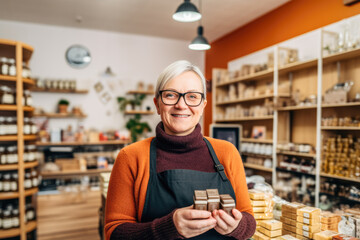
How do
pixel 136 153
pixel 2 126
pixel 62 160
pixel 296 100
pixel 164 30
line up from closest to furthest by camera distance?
pixel 136 153 → pixel 2 126 → pixel 296 100 → pixel 62 160 → pixel 164 30

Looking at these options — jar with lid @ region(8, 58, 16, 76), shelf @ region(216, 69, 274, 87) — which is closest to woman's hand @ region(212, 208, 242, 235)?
jar with lid @ region(8, 58, 16, 76)

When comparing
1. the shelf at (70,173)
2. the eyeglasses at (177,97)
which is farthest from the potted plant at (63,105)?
the eyeglasses at (177,97)

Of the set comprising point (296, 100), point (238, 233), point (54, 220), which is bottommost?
point (54, 220)

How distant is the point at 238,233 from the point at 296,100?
3368mm

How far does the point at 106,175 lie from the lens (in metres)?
2.99

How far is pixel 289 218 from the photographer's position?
1.86 meters

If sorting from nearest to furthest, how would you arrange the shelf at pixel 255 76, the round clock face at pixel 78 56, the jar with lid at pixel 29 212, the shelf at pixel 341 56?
1. the shelf at pixel 341 56
2. the jar with lid at pixel 29 212
3. the shelf at pixel 255 76
4. the round clock face at pixel 78 56

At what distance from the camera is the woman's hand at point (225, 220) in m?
0.96

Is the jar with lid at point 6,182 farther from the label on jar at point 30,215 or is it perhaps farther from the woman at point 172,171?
the woman at point 172,171

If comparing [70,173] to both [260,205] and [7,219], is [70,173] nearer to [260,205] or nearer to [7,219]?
[7,219]

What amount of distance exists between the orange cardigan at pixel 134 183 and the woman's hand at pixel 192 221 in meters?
0.25

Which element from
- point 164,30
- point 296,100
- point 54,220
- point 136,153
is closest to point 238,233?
point 136,153

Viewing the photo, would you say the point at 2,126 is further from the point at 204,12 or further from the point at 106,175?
the point at 204,12

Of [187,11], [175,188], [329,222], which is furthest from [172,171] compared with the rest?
[187,11]
